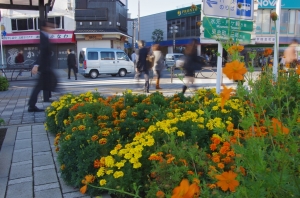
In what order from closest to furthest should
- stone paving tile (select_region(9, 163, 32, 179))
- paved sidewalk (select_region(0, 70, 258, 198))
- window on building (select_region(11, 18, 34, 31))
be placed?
1. paved sidewalk (select_region(0, 70, 258, 198))
2. stone paving tile (select_region(9, 163, 32, 179))
3. window on building (select_region(11, 18, 34, 31))

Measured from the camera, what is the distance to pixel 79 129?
11.5 ft

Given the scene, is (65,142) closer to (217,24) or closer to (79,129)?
(79,129)

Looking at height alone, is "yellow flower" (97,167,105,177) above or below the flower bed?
below

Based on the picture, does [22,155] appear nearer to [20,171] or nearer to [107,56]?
[20,171]

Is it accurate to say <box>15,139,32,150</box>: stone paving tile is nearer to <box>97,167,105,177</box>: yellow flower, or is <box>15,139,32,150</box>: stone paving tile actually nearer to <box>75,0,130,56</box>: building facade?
<box>97,167,105,177</box>: yellow flower

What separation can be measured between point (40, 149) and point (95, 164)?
77.3 inches

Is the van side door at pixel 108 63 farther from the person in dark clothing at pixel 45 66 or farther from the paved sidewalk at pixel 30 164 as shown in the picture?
the paved sidewalk at pixel 30 164

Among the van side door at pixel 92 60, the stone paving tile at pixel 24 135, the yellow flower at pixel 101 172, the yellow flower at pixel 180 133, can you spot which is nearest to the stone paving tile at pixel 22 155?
the stone paving tile at pixel 24 135

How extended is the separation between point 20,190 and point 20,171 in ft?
1.80

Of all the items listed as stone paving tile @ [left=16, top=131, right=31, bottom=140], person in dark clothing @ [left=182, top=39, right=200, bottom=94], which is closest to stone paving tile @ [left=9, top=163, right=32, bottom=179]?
stone paving tile @ [left=16, top=131, right=31, bottom=140]

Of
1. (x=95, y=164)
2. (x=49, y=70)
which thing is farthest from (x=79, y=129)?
(x=49, y=70)

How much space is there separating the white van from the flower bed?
49.1ft

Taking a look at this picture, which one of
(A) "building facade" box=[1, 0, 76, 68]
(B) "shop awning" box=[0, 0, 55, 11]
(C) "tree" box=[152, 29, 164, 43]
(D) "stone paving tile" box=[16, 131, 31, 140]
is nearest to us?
(D) "stone paving tile" box=[16, 131, 31, 140]

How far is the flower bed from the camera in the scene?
135 centimetres
